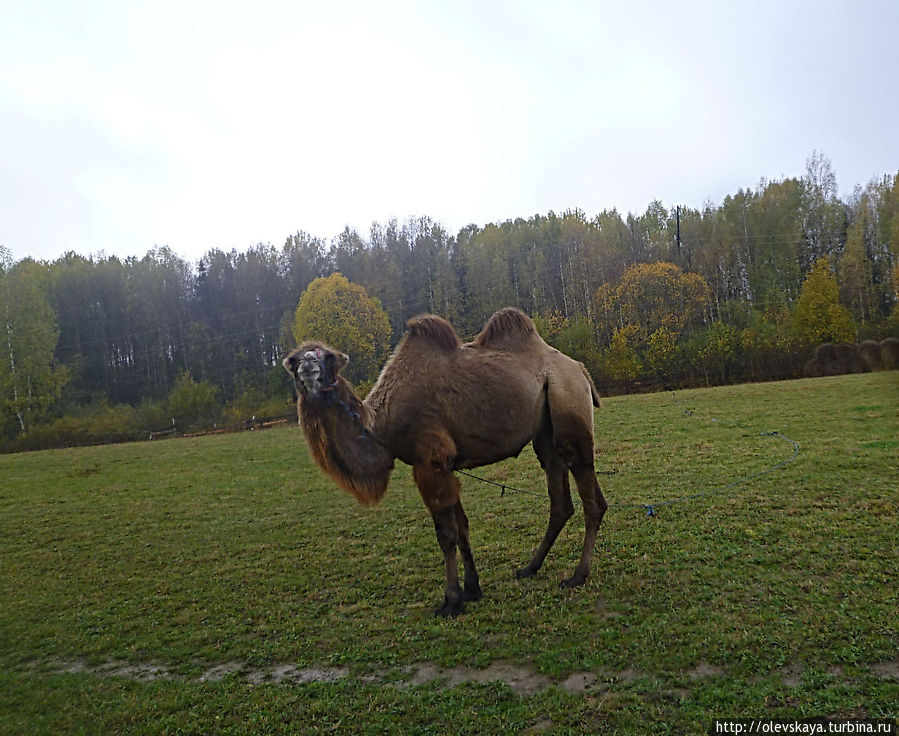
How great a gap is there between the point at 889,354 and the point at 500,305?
21600 millimetres

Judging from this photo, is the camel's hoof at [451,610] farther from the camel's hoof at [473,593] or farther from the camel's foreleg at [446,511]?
the camel's hoof at [473,593]

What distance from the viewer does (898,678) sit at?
3.41 metres

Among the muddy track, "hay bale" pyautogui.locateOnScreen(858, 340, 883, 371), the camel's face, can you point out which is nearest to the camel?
the camel's face

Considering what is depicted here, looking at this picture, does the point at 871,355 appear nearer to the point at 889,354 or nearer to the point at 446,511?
the point at 889,354

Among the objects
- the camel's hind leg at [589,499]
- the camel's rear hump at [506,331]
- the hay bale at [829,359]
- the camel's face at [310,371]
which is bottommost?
the hay bale at [829,359]

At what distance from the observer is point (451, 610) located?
16.9ft

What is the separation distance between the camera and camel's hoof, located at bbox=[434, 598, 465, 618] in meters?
5.13

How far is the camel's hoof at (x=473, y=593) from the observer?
5410mm

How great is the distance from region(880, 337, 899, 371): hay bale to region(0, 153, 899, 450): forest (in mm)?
3383

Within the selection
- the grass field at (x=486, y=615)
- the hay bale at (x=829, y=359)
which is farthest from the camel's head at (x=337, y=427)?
the hay bale at (x=829, y=359)

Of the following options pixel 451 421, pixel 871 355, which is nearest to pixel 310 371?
pixel 451 421

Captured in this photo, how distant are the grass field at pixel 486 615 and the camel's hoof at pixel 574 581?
0.11m

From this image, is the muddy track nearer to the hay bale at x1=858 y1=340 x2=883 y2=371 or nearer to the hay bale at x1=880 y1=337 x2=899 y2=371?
the hay bale at x1=880 y1=337 x2=899 y2=371

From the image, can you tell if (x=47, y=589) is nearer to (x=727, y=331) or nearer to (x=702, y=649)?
(x=702, y=649)
